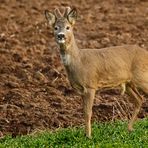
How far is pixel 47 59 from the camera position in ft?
54.5

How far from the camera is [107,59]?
39.7 ft

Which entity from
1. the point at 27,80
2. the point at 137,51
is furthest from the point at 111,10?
the point at 137,51

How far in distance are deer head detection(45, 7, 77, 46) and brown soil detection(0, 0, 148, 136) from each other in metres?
2.19

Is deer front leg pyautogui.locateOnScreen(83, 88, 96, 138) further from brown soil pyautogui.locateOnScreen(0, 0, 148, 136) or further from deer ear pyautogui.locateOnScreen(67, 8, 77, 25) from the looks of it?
brown soil pyautogui.locateOnScreen(0, 0, 148, 136)

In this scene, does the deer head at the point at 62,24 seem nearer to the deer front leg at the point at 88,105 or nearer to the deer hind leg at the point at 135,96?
the deer front leg at the point at 88,105

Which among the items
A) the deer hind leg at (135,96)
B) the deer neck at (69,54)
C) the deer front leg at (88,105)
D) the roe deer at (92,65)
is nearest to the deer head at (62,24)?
the roe deer at (92,65)

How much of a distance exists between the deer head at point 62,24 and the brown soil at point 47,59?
219 cm

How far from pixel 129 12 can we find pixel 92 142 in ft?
31.4

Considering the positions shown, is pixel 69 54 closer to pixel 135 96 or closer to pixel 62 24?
pixel 62 24

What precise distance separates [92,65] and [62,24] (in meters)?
0.80

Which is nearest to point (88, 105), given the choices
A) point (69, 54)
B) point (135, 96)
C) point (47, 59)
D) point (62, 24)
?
point (69, 54)

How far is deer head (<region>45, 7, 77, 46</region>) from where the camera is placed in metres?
11.6

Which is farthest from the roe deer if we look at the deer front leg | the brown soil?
the brown soil

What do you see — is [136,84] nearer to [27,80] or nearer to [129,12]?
[27,80]
